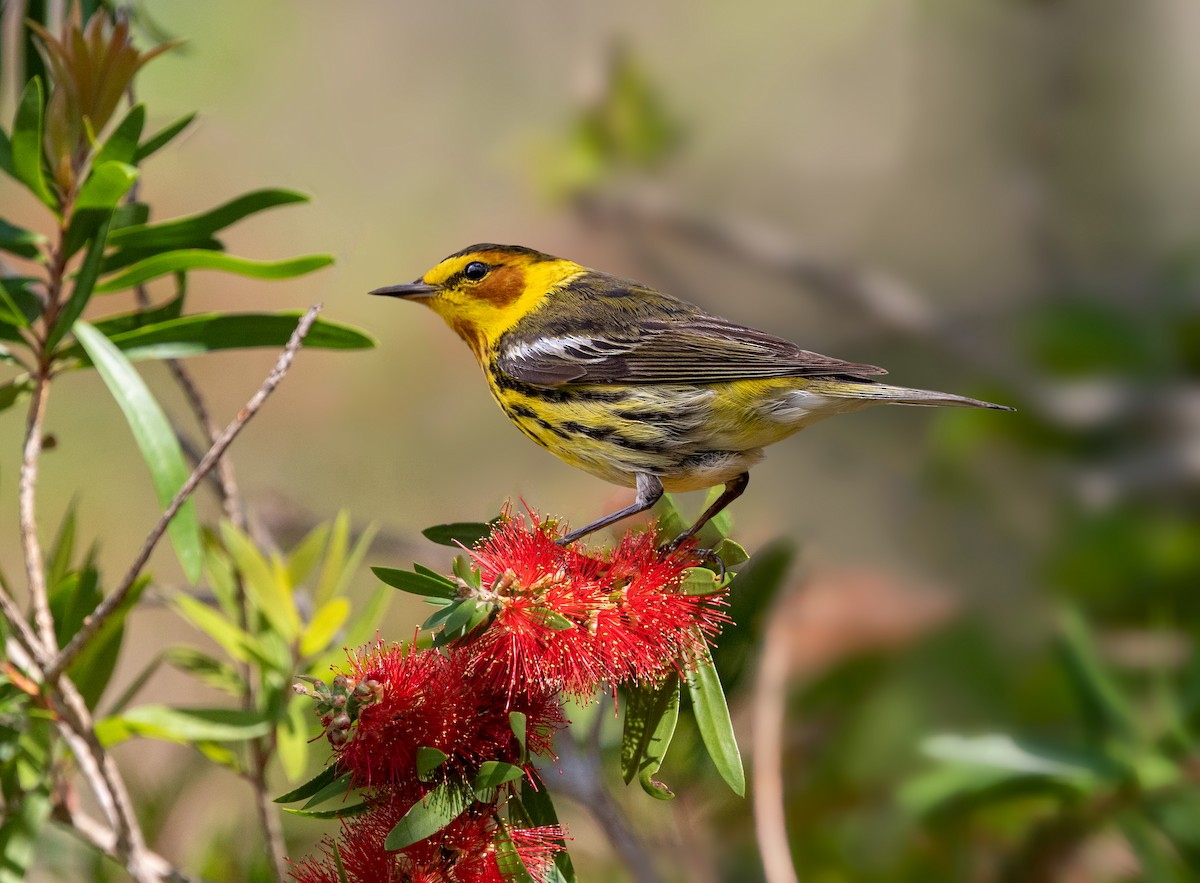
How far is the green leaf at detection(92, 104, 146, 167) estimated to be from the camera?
1.96 ft

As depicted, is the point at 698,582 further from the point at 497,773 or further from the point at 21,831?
the point at 21,831

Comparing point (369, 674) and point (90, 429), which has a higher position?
point (90, 429)

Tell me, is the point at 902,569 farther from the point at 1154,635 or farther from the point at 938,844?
the point at 938,844

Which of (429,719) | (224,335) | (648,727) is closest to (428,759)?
(429,719)

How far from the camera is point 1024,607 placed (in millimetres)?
1783

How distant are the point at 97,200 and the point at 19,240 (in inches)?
2.8

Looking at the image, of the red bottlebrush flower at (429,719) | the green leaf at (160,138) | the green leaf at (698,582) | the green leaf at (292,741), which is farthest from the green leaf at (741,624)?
the green leaf at (160,138)

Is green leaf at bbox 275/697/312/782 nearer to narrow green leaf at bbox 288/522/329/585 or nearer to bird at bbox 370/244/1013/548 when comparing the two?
narrow green leaf at bbox 288/522/329/585

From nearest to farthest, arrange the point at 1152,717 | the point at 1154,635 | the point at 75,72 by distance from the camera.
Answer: the point at 75,72 < the point at 1152,717 < the point at 1154,635

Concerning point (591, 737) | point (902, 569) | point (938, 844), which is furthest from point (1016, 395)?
point (591, 737)

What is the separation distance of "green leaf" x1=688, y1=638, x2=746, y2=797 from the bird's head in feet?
1.05

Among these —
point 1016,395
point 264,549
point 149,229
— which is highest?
point 1016,395

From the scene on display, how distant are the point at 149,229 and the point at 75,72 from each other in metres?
0.10

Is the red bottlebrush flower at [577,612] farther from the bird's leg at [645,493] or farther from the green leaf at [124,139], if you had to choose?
the green leaf at [124,139]
